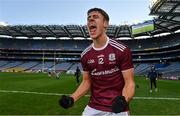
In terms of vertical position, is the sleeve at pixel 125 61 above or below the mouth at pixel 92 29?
below

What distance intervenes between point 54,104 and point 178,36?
8145 centimetres

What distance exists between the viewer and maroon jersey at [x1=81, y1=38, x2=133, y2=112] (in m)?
5.02

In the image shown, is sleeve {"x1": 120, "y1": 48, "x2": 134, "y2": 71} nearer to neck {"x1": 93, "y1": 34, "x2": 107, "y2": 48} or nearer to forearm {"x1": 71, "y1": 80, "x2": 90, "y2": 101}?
neck {"x1": 93, "y1": 34, "x2": 107, "y2": 48}

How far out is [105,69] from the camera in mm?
5102

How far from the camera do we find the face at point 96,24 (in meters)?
4.94

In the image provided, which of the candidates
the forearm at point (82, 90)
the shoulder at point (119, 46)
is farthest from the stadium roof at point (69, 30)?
the shoulder at point (119, 46)

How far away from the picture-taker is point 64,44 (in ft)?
396

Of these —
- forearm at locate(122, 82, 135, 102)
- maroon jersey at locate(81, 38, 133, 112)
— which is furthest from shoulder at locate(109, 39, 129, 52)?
forearm at locate(122, 82, 135, 102)

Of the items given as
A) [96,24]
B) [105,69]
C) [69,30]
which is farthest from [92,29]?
[69,30]

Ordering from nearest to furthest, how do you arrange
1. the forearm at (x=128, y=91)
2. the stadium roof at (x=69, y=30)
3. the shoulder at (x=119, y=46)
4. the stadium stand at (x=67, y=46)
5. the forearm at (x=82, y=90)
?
the forearm at (x=128, y=91) < the shoulder at (x=119, y=46) < the forearm at (x=82, y=90) < the stadium roof at (x=69, y=30) < the stadium stand at (x=67, y=46)

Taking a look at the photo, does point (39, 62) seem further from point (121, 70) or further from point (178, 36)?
point (121, 70)

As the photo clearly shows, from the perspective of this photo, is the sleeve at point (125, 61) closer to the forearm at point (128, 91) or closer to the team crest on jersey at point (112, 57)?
the team crest on jersey at point (112, 57)

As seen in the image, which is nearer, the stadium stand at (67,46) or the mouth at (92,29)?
the mouth at (92,29)

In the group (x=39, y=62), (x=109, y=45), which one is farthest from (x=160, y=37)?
(x=109, y=45)
